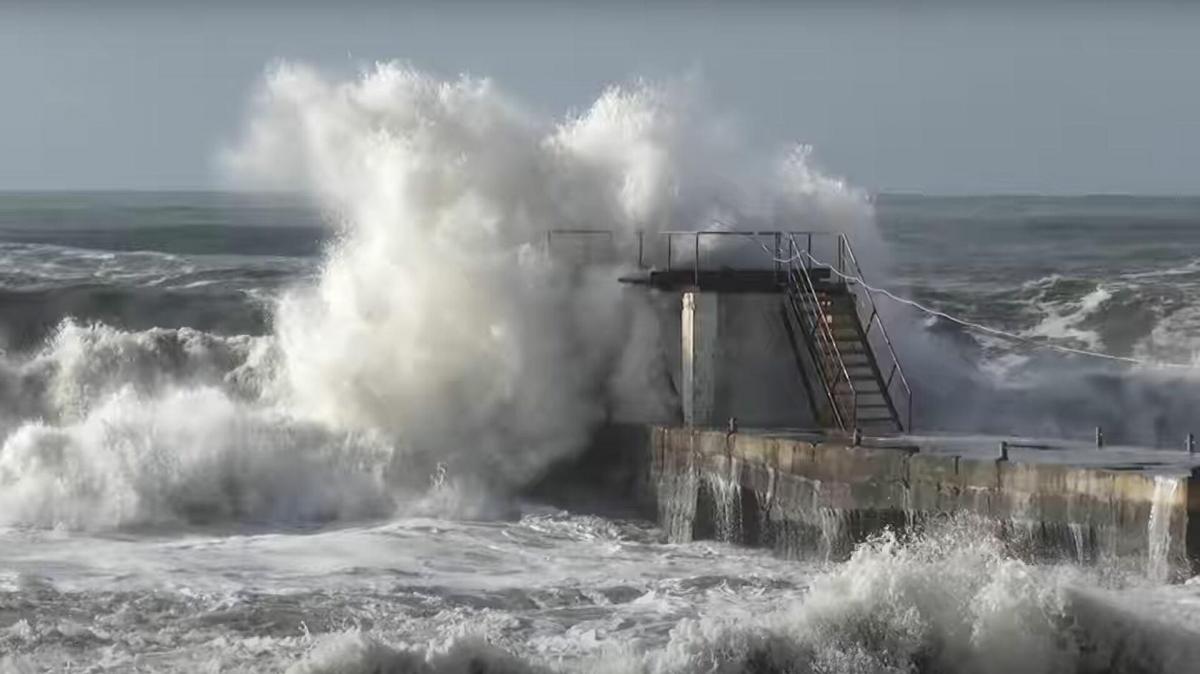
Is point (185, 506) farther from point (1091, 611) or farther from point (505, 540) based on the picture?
point (1091, 611)

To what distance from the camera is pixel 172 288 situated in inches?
1710

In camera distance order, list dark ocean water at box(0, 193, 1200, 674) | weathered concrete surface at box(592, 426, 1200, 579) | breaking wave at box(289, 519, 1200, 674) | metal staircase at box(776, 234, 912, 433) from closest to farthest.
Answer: breaking wave at box(289, 519, 1200, 674) < dark ocean water at box(0, 193, 1200, 674) < weathered concrete surface at box(592, 426, 1200, 579) < metal staircase at box(776, 234, 912, 433)

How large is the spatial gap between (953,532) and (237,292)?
2397 centimetres

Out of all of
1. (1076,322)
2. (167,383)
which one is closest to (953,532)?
(167,383)

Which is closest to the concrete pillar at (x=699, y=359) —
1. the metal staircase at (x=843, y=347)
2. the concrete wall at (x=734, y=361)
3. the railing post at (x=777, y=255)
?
the concrete wall at (x=734, y=361)

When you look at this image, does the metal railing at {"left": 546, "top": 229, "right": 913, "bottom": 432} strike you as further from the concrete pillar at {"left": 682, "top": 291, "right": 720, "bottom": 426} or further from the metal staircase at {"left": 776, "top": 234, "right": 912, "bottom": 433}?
the concrete pillar at {"left": 682, "top": 291, "right": 720, "bottom": 426}

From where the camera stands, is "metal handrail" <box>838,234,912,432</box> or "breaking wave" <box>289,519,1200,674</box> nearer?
"breaking wave" <box>289,519,1200,674</box>

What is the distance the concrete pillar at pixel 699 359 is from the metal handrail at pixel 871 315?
177 centimetres

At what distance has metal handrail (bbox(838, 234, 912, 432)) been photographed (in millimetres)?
25688

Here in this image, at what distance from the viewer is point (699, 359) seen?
25.3 m

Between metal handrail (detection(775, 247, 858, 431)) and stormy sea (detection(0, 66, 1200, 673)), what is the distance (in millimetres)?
1272


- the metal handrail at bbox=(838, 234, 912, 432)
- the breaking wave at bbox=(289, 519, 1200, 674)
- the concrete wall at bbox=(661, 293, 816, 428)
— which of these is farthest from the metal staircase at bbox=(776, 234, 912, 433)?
the breaking wave at bbox=(289, 519, 1200, 674)

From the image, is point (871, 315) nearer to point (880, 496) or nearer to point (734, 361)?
point (734, 361)

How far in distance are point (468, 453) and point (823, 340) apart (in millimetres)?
4111
